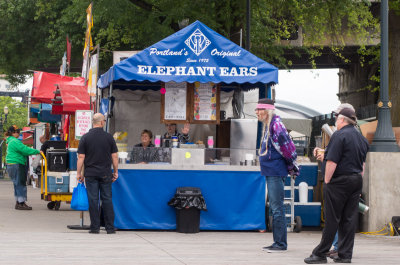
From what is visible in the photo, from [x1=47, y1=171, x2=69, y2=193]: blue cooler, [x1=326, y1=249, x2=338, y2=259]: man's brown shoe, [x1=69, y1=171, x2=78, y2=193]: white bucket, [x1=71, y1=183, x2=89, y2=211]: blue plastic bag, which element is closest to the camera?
[x1=326, y1=249, x2=338, y2=259]: man's brown shoe

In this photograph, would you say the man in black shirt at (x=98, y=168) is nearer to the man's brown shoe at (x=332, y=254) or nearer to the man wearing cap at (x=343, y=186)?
the man's brown shoe at (x=332, y=254)

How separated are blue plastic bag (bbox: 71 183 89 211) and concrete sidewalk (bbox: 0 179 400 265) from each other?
42 cm

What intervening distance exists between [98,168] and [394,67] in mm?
11822

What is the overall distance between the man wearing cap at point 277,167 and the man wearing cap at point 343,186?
38.3 inches

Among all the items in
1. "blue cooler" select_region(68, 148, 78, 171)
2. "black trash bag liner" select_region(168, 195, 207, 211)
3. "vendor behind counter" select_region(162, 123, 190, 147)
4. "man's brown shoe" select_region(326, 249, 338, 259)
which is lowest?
"man's brown shoe" select_region(326, 249, 338, 259)

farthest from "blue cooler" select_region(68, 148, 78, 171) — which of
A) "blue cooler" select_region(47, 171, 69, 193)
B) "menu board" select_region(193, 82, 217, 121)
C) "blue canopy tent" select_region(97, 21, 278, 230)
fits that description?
"menu board" select_region(193, 82, 217, 121)

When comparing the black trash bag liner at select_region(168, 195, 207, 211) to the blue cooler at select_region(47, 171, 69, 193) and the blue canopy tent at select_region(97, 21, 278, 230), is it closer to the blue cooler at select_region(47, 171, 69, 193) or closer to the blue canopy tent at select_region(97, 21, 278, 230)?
the blue canopy tent at select_region(97, 21, 278, 230)

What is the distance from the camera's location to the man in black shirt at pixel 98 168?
40.9 feet

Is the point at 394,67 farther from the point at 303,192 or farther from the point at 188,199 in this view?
the point at 188,199

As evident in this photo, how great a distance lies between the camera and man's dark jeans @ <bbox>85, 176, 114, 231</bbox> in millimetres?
12500

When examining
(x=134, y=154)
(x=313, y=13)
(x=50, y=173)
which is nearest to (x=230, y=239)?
(x=134, y=154)

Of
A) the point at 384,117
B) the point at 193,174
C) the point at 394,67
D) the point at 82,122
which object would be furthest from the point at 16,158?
the point at 394,67

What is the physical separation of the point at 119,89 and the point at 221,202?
12.5ft

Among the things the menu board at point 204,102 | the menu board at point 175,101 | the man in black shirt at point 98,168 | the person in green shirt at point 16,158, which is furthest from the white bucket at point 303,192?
Result: the person in green shirt at point 16,158
